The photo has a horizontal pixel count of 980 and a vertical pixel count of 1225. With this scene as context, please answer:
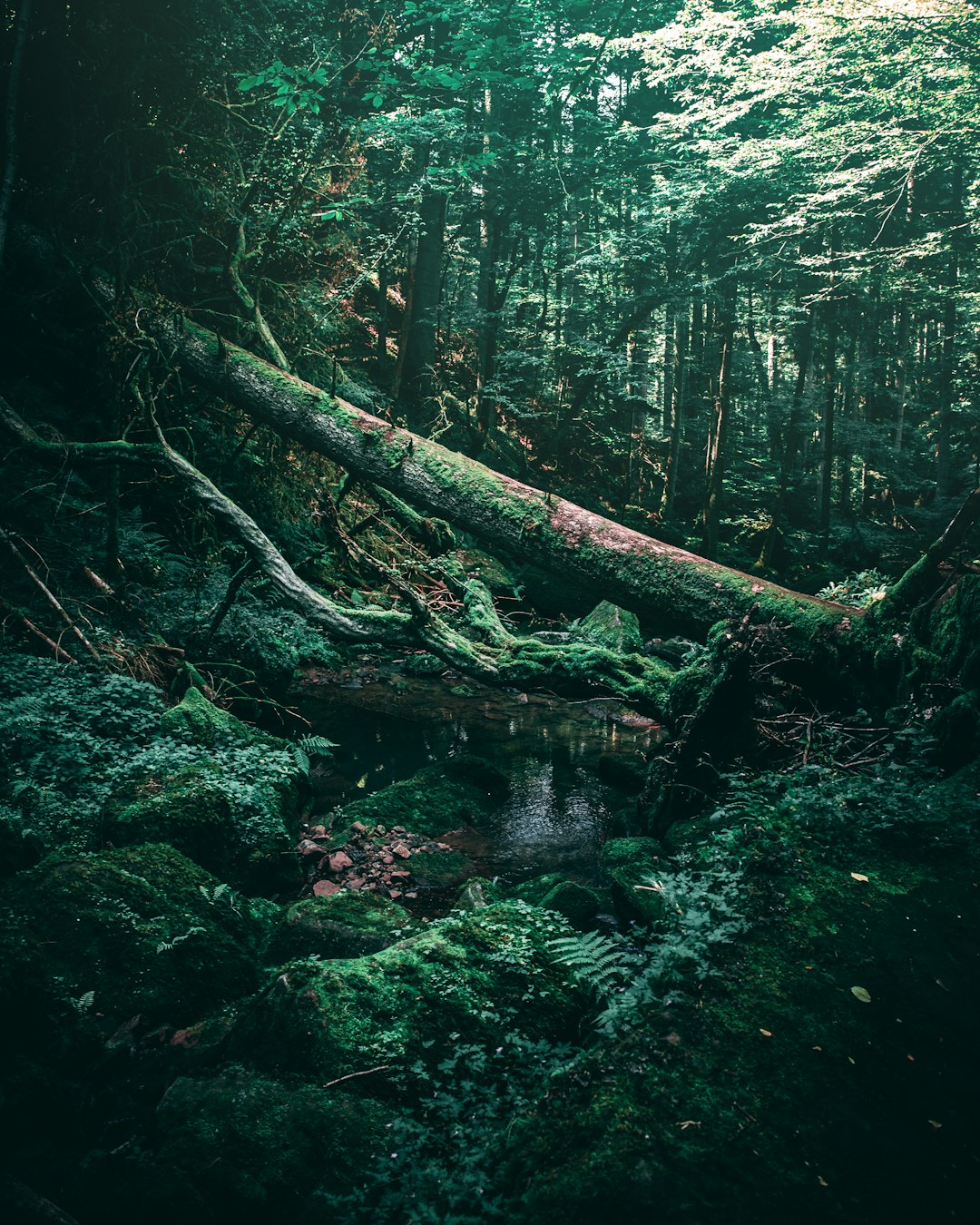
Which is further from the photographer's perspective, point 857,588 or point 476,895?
point 857,588

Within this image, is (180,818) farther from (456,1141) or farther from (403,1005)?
(456,1141)

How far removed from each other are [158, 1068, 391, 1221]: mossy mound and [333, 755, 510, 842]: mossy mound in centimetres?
385

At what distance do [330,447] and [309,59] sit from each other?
320 inches

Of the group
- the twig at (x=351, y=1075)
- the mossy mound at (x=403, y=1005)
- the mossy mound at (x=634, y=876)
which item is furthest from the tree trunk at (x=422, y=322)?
the twig at (x=351, y=1075)

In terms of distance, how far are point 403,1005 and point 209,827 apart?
3.01m

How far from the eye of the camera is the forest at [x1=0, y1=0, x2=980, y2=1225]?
2607 millimetres

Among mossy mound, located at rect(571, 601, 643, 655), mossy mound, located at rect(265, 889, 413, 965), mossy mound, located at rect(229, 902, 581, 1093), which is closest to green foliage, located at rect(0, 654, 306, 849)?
mossy mound, located at rect(265, 889, 413, 965)

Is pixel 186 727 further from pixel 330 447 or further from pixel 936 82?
pixel 936 82

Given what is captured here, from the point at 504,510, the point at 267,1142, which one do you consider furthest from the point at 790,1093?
the point at 504,510

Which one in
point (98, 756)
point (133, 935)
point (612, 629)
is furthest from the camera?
point (612, 629)

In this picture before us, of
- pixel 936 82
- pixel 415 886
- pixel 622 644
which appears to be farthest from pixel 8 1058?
pixel 936 82

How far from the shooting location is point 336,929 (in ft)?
14.9

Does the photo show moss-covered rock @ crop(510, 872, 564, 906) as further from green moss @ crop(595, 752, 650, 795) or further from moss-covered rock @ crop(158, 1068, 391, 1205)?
green moss @ crop(595, 752, 650, 795)

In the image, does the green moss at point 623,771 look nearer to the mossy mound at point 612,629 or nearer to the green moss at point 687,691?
the green moss at point 687,691
